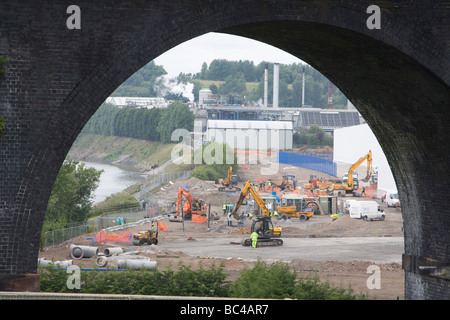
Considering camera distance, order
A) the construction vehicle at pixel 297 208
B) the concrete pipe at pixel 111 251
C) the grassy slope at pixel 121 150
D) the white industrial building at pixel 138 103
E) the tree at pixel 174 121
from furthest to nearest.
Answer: the white industrial building at pixel 138 103 < the grassy slope at pixel 121 150 < the tree at pixel 174 121 < the construction vehicle at pixel 297 208 < the concrete pipe at pixel 111 251

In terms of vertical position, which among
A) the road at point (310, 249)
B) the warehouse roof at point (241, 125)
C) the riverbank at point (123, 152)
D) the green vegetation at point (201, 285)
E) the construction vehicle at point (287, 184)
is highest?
the warehouse roof at point (241, 125)

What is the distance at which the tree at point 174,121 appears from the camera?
12762 cm

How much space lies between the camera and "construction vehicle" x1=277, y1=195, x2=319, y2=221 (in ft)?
155

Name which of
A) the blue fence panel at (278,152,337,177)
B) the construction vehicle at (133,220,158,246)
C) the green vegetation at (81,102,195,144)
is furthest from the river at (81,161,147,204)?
the construction vehicle at (133,220,158,246)

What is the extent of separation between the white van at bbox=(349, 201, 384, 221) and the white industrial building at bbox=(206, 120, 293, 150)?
52763 mm

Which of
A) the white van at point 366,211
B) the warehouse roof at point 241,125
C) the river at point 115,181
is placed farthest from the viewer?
the warehouse roof at point 241,125

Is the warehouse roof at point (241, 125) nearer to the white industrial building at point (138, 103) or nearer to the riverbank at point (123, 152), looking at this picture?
the riverbank at point (123, 152)

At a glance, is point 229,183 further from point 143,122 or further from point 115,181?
point 143,122

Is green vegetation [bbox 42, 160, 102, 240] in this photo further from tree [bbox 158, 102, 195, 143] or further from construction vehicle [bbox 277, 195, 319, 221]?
tree [bbox 158, 102, 195, 143]

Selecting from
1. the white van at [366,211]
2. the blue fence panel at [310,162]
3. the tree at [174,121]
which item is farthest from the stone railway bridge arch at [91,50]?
the tree at [174,121]

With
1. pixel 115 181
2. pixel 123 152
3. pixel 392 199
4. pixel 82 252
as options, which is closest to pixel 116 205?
pixel 392 199

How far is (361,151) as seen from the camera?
6956 cm

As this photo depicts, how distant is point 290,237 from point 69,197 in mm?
14752

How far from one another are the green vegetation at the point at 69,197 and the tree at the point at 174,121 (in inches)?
3188
